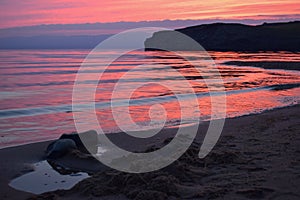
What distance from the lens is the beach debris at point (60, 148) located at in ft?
27.1

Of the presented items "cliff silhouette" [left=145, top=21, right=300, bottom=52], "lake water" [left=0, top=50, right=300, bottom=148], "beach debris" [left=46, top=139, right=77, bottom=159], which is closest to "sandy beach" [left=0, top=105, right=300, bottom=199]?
"beach debris" [left=46, top=139, right=77, bottom=159]

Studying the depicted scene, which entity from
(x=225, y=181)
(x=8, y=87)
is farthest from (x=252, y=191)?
(x=8, y=87)

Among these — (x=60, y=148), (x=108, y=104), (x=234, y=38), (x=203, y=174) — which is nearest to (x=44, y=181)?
(x=60, y=148)

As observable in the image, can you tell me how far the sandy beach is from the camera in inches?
211

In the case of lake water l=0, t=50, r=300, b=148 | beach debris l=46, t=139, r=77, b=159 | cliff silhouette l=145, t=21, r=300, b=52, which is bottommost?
beach debris l=46, t=139, r=77, b=159

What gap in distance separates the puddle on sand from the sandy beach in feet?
0.57

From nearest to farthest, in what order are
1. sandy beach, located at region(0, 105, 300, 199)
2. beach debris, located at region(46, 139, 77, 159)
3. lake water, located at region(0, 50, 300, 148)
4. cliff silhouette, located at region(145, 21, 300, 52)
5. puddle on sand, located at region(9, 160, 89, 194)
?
sandy beach, located at region(0, 105, 300, 199) → puddle on sand, located at region(9, 160, 89, 194) → beach debris, located at region(46, 139, 77, 159) → lake water, located at region(0, 50, 300, 148) → cliff silhouette, located at region(145, 21, 300, 52)

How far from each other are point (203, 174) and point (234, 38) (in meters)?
97.7

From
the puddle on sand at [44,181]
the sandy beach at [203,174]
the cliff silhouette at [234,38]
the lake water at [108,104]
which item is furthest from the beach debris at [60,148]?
the cliff silhouette at [234,38]

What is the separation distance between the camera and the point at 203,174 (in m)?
6.26

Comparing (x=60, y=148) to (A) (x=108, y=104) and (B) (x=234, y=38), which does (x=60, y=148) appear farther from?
(B) (x=234, y=38)

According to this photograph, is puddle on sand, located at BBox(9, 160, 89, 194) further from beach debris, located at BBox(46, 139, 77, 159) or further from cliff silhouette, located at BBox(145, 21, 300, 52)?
cliff silhouette, located at BBox(145, 21, 300, 52)

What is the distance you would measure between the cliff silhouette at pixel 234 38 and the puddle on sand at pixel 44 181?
261ft

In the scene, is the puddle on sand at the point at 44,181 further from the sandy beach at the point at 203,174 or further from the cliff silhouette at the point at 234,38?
the cliff silhouette at the point at 234,38
